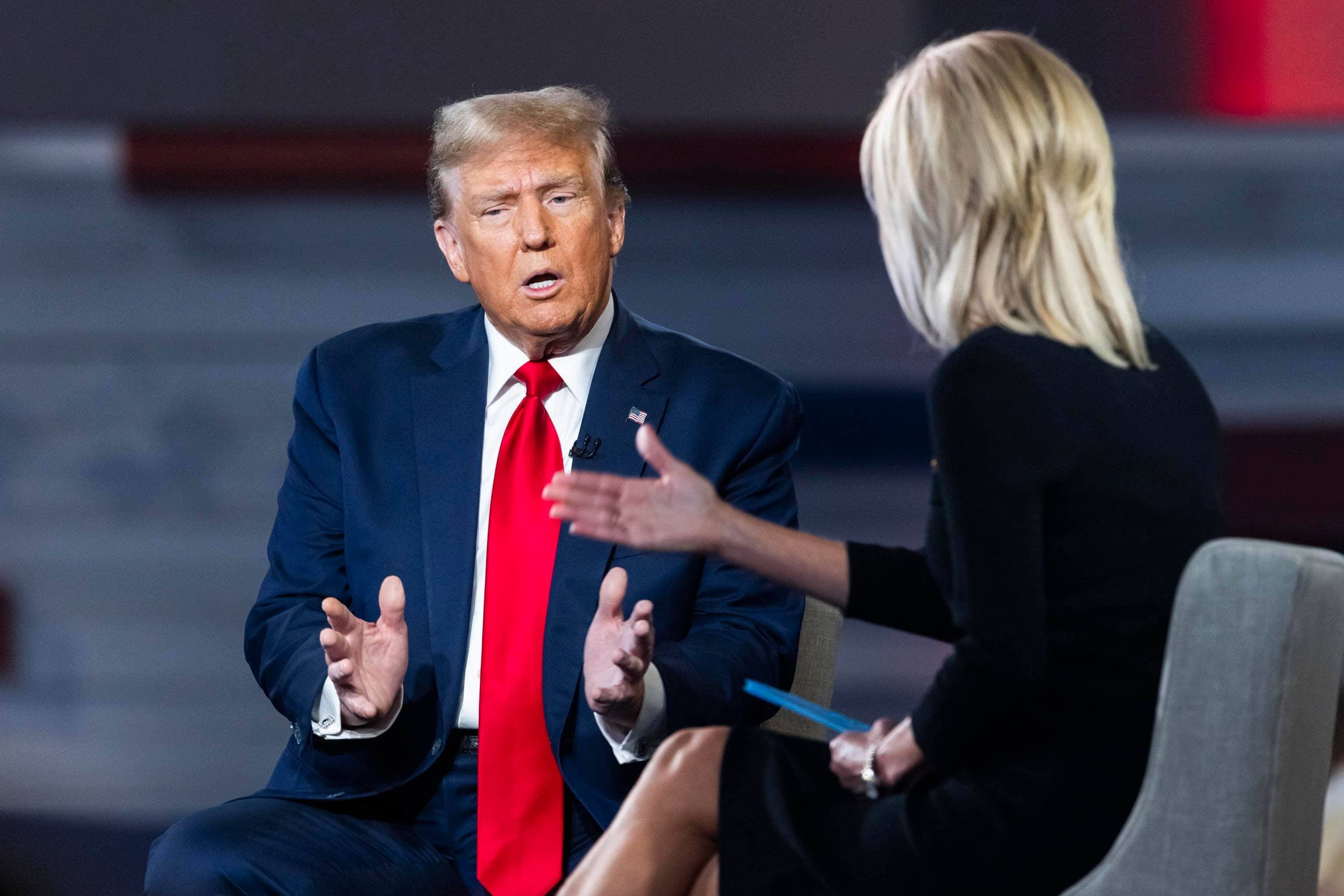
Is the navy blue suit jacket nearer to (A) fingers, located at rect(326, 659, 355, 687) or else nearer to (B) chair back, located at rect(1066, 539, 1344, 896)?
(A) fingers, located at rect(326, 659, 355, 687)

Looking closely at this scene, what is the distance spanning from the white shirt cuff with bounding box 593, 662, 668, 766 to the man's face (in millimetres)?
523

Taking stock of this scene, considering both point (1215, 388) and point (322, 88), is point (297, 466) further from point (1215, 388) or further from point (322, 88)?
point (1215, 388)

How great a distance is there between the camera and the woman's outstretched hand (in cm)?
130

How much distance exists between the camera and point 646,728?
67.4 inches

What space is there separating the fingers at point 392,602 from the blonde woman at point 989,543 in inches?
18.0

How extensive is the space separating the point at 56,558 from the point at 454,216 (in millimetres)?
1909

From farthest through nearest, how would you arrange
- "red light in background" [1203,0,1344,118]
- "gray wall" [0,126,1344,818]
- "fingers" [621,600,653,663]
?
"gray wall" [0,126,1344,818], "red light in background" [1203,0,1344,118], "fingers" [621,600,653,663]

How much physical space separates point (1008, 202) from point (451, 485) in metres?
0.90

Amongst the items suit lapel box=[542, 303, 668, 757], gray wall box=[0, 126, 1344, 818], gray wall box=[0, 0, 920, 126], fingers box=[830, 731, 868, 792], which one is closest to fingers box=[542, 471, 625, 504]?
fingers box=[830, 731, 868, 792]

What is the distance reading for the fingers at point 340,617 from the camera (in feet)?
5.31

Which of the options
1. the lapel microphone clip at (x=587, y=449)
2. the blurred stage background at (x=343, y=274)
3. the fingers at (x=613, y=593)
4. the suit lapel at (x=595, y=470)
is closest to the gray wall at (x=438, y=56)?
the blurred stage background at (x=343, y=274)

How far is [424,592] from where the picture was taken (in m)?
1.86

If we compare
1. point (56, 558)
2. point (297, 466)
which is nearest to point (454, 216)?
point (297, 466)

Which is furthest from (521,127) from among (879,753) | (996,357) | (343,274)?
(343,274)
